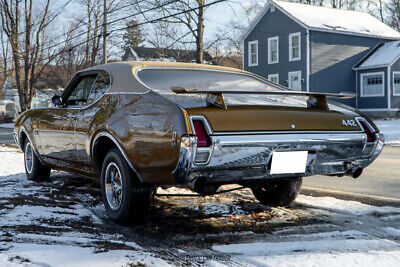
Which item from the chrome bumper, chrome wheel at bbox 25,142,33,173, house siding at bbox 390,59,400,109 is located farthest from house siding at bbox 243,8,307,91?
the chrome bumper

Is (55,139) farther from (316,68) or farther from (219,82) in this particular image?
(316,68)

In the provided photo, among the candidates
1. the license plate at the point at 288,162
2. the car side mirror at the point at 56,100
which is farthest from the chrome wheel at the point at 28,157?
the license plate at the point at 288,162

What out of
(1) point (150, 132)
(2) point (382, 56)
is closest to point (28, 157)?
(1) point (150, 132)

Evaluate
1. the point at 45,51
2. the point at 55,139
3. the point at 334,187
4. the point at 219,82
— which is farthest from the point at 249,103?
the point at 45,51

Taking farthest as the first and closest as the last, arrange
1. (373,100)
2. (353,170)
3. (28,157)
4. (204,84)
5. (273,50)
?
(273,50), (373,100), (28,157), (204,84), (353,170)

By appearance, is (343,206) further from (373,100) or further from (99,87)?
(373,100)

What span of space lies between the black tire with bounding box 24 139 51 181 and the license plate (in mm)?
3866

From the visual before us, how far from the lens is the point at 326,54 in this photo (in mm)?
28703

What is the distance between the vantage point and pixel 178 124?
3242 millimetres

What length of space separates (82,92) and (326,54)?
25784 millimetres

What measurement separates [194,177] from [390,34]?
31260mm

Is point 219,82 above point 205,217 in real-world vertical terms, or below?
above

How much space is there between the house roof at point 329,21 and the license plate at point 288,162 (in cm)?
2551

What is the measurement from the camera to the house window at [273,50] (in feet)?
98.3
